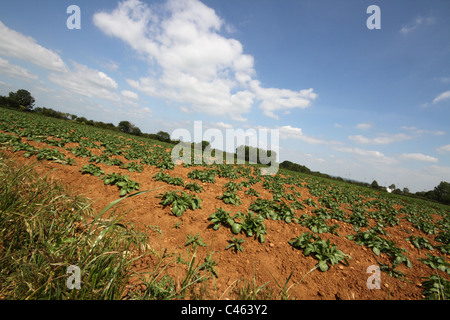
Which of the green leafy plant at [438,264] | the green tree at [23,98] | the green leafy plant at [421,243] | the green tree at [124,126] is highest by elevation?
the green tree at [23,98]

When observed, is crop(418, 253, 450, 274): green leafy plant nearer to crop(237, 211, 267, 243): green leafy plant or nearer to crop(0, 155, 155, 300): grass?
crop(237, 211, 267, 243): green leafy plant

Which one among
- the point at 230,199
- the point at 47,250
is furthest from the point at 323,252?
the point at 47,250

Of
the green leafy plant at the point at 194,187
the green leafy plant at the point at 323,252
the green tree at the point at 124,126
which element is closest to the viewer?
the green leafy plant at the point at 323,252

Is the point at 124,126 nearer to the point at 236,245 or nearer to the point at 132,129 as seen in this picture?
the point at 132,129

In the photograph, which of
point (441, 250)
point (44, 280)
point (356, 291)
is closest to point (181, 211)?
point (44, 280)

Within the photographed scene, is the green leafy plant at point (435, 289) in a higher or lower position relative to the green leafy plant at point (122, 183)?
lower

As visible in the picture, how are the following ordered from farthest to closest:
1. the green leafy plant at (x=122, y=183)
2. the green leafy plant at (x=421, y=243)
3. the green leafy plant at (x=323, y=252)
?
the green leafy plant at (x=421, y=243) < the green leafy plant at (x=122, y=183) < the green leafy plant at (x=323, y=252)

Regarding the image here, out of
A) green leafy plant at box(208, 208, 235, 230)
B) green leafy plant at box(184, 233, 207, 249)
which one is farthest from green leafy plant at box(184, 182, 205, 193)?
green leafy plant at box(184, 233, 207, 249)

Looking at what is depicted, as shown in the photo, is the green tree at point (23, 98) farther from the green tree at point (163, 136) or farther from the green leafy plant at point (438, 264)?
the green leafy plant at point (438, 264)

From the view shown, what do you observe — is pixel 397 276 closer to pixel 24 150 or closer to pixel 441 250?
pixel 441 250

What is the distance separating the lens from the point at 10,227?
2.24 meters

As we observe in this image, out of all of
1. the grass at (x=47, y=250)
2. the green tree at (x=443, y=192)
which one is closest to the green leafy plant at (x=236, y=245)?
the grass at (x=47, y=250)
